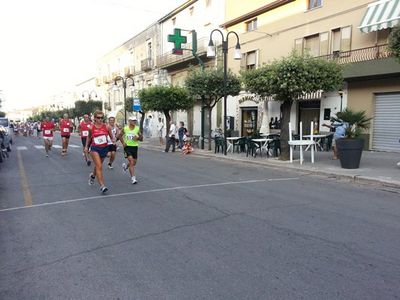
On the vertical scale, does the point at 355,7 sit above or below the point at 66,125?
above

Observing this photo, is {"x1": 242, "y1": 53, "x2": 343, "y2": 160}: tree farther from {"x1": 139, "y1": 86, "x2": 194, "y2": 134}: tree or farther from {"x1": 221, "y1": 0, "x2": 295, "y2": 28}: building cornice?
{"x1": 221, "y1": 0, "x2": 295, "y2": 28}: building cornice

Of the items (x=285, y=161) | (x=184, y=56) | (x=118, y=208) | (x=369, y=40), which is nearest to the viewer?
(x=118, y=208)

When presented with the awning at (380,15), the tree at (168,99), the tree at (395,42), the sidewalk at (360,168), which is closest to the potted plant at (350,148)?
the sidewalk at (360,168)

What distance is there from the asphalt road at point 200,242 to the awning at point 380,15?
8.65 m

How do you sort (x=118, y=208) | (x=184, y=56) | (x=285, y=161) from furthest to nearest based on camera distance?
(x=184, y=56)
(x=285, y=161)
(x=118, y=208)

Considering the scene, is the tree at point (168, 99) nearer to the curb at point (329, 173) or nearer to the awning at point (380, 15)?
the curb at point (329, 173)

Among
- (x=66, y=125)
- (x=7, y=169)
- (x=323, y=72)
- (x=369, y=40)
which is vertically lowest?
(x=7, y=169)

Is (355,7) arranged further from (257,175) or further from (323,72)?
(257,175)

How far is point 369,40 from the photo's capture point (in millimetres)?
15891

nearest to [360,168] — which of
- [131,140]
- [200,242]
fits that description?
[131,140]

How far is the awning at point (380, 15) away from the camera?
14.1 m

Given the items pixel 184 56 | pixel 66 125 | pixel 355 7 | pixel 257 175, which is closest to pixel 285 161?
pixel 257 175

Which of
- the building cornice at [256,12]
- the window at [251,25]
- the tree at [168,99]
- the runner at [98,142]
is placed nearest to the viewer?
the runner at [98,142]

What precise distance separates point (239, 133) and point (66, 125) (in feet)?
37.6
